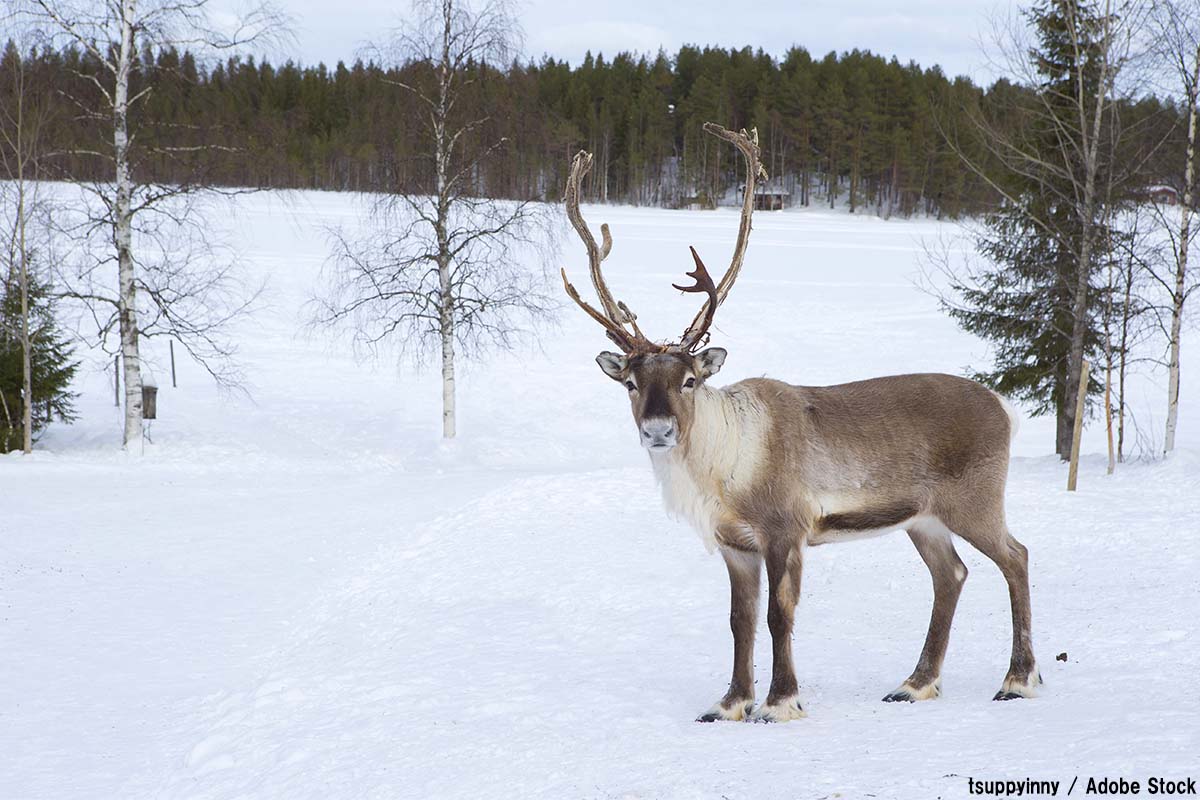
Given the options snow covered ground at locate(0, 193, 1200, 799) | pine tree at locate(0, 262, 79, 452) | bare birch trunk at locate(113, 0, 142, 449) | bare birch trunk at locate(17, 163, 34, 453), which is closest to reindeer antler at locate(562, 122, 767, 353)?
snow covered ground at locate(0, 193, 1200, 799)

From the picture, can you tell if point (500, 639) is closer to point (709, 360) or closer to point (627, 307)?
point (627, 307)

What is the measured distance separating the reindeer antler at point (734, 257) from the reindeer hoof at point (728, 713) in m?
2.09

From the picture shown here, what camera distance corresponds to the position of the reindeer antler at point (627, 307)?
6.23 meters

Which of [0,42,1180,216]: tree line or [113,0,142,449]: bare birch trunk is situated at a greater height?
[0,42,1180,216]: tree line

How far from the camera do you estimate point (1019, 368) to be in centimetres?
1816

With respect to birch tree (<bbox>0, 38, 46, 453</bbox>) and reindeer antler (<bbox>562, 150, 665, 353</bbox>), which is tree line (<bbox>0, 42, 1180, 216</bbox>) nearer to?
birch tree (<bbox>0, 38, 46, 453</bbox>)

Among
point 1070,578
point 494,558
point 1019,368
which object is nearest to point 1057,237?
point 1019,368

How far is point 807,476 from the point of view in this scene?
6.04 metres

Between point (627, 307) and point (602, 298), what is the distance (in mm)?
179

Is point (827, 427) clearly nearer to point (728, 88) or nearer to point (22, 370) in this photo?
point (22, 370)

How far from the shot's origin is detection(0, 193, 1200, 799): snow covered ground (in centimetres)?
529

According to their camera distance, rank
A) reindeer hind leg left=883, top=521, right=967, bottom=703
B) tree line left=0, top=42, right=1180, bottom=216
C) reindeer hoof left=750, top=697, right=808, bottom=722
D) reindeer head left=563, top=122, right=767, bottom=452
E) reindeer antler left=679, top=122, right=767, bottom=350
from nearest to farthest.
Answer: reindeer head left=563, top=122, right=767, bottom=452
reindeer hoof left=750, top=697, right=808, bottom=722
reindeer hind leg left=883, top=521, right=967, bottom=703
reindeer antler left=679, top=122, right=767, bottom=350
tree line left=0, top=42, right=1180, bottom=216

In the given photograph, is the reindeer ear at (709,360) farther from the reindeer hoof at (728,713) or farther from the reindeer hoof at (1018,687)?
the reindeer hoof at (1018,687)

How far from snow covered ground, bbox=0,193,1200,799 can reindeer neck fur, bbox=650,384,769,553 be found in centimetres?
122
